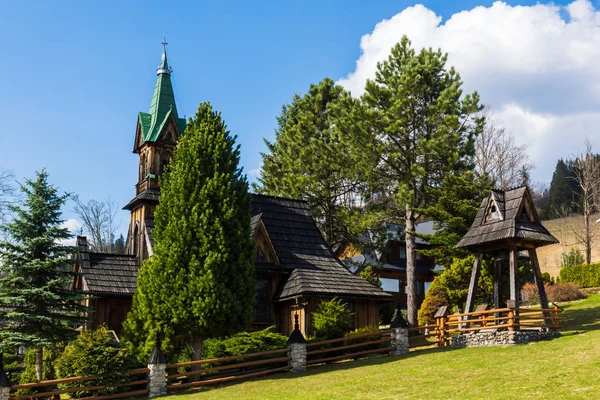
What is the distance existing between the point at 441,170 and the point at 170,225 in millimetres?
15994

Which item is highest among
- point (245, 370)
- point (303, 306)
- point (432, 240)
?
point (432, 240)

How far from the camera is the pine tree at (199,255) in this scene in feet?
74.4

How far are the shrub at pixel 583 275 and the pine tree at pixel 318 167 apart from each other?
586 inches

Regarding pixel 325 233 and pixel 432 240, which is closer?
pixel 432 240

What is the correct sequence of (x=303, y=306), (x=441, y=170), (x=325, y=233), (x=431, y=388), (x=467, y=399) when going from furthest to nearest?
(x=325, y=233) → (x=441, y=170) → (x=303, y=306) → (x=431, y=388) → (x=467, y=399)

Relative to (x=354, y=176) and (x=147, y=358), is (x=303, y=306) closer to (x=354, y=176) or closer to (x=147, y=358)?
(x=147, y=358)

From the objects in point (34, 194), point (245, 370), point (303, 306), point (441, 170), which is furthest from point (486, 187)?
point (34, 194)

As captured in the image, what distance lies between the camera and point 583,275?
140 feet

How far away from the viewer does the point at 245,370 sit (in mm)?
24266

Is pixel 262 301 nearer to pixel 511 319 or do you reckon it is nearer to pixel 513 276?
pixel 513 276

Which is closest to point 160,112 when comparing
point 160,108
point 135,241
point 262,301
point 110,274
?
point 160,108

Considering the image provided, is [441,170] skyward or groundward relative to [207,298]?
skyward

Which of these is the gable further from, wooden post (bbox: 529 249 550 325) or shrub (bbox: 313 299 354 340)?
wooden post (bbox: 529 249 550 325)

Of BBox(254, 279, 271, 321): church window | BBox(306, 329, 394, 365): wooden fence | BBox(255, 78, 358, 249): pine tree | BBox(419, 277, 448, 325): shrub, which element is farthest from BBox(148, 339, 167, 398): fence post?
BBox(255, 78, 358, 249): pine tree
